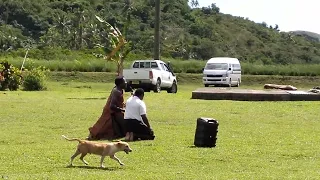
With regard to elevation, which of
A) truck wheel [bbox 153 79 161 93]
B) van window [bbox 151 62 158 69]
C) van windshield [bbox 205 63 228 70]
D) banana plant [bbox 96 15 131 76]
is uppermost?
banana plant [bbox 96 15 131 76]

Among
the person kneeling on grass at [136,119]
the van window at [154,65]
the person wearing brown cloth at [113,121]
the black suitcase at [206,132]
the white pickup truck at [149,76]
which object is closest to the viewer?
the black suitcase at [206,132]

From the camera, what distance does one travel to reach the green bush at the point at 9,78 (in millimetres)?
35125

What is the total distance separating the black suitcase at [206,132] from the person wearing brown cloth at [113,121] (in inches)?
82.3

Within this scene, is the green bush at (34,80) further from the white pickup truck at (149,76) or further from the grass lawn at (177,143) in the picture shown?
the grass lawn at (177,143)

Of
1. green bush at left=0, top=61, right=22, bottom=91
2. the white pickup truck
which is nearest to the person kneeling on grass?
the white pickup truck

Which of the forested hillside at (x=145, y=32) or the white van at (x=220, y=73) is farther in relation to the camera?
the forested hillside at (x=145, y=32)

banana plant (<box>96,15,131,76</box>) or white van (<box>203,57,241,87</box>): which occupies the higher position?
banana plant (<box>96,15,131,76</box>)

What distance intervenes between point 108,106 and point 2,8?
65.3m

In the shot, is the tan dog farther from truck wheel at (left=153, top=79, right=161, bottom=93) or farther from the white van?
the white van

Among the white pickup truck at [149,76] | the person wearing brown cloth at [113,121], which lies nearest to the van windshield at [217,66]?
the white pickup truck at [149,76]

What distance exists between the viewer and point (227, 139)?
52.9 feet

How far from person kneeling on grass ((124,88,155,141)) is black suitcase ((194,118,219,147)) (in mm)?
1482

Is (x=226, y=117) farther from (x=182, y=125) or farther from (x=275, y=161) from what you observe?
(x=275, y=161)

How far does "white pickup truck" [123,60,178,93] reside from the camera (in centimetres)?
3325
